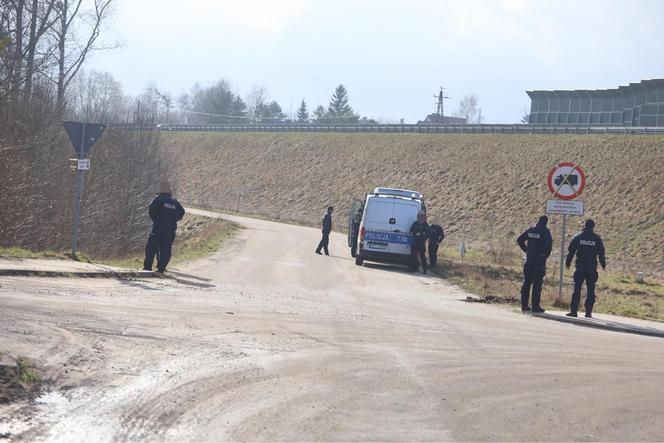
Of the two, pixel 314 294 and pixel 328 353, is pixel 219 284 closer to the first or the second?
pixel 314 294

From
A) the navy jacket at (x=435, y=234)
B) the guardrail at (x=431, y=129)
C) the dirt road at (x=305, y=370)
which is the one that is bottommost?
the dirt road at (x=305, y=370)

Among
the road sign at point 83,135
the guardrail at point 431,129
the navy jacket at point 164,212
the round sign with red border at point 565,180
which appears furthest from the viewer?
the guardrail at point 431,129

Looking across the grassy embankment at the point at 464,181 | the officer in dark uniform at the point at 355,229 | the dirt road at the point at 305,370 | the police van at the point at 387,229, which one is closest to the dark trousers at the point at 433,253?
the grassy embankment at the point at 464,181

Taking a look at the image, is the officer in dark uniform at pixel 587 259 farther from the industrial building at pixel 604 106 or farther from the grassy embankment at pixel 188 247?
the industrial building at pixel 604 106

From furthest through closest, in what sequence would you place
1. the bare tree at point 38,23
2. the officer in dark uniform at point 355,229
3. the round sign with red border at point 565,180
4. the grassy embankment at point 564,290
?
the bare tree at point 38,23 → the officer in dark uniform at point 355,229 → the grassy embankment at point 564,290 → the round sign with red border at point 565,180

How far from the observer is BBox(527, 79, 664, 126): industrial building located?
7269 centimetres

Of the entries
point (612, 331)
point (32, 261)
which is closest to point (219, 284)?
point (32, 261)

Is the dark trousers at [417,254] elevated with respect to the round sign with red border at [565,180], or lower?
lower

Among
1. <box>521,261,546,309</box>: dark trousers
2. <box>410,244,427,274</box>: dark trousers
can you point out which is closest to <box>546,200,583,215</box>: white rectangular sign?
<box>521,261,546,309</box>: dark trousers

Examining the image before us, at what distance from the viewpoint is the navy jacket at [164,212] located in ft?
62.4

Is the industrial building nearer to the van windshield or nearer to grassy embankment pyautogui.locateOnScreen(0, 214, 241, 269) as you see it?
grassy embankment pyautogui.locateOnScreen(0, 214, 241, 269)

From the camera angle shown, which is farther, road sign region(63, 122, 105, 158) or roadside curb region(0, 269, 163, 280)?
road sign region(63, 122, 105, 158)

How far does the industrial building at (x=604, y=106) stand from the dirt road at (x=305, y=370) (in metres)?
60.7

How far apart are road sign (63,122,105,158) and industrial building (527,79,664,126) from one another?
193 feet
